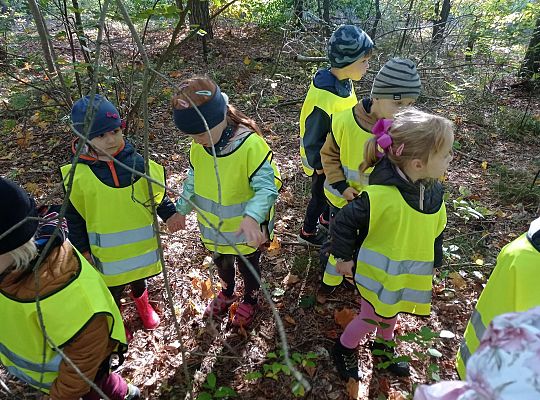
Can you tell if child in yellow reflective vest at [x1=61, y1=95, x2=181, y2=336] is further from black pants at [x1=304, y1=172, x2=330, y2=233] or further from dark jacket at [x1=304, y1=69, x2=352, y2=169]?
black pants at [x1=304, y1=172, x2=330, y2=233]

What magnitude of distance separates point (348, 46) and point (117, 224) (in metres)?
2.04

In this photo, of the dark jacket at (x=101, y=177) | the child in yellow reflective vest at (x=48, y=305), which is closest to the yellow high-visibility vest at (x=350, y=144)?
the dark jacket at (x=101, y=177)

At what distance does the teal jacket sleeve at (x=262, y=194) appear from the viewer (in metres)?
2.04

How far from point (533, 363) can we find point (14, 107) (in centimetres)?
709

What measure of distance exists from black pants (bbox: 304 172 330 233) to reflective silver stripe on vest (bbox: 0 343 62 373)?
2.33 metres

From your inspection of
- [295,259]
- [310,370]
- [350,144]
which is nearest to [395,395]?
[310,370]

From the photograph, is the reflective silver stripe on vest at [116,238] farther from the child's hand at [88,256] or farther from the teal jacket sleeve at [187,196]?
the teal jacket sleeve at [187,196]

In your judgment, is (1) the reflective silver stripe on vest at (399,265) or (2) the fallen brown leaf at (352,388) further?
(2) the fallen brown leaf at (352,388)

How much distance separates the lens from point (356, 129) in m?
2.62

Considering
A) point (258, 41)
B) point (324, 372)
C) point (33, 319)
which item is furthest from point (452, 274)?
point (258, 41)

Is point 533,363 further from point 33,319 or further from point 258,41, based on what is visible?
point 258,41

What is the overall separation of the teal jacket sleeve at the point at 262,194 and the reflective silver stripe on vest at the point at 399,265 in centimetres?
60

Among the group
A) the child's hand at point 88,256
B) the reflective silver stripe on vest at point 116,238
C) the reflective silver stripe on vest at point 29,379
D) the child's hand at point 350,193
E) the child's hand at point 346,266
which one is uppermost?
the child's hand at point 350,193

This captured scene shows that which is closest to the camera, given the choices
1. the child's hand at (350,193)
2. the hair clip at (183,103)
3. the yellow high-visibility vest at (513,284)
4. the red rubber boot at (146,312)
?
the yellow high-visibility vest at (513,284)
